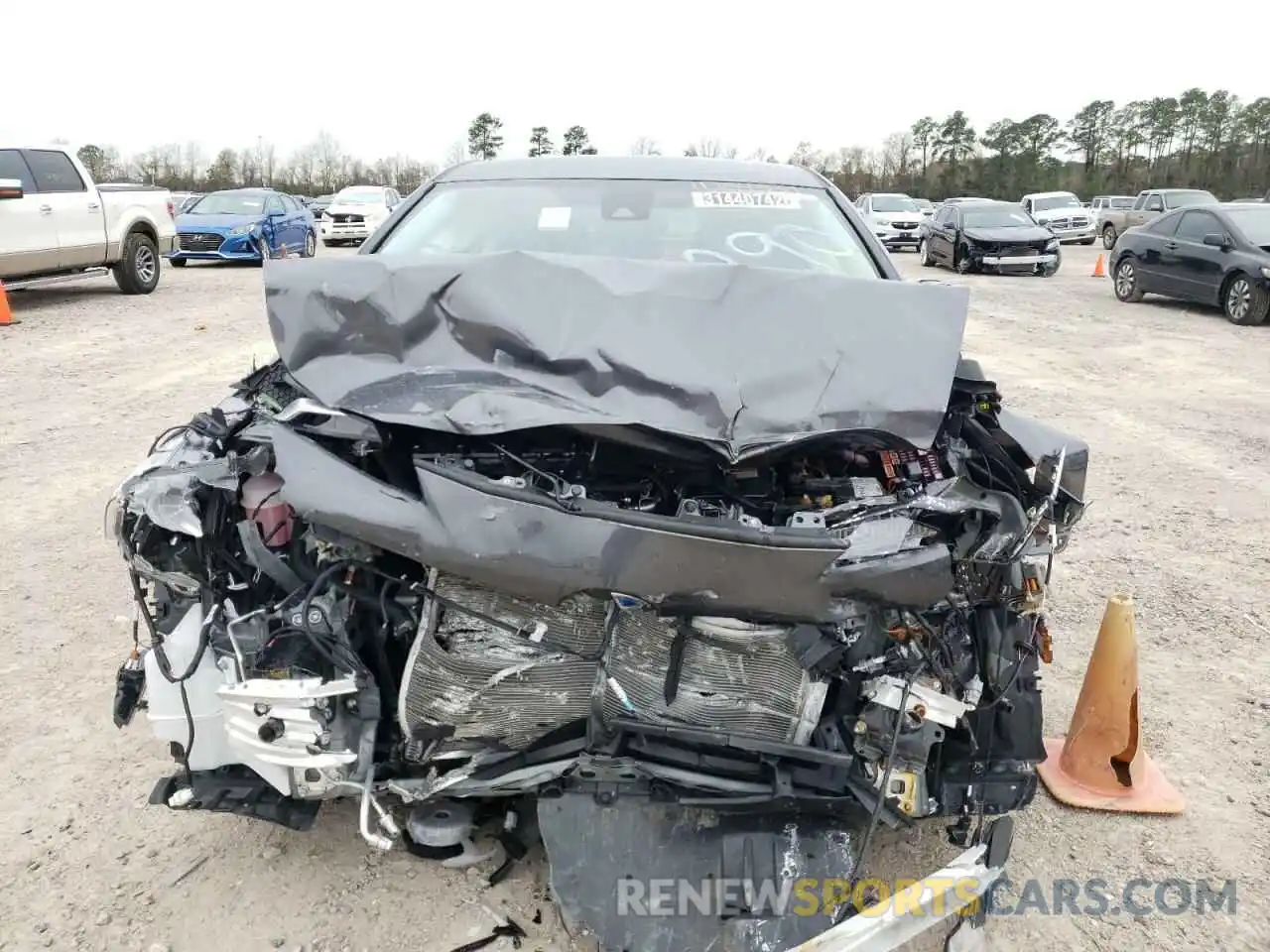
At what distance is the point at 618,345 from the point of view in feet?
7.73

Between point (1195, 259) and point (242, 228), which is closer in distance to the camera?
point (1195, 259)

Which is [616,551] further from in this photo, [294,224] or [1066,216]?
[1066,216]

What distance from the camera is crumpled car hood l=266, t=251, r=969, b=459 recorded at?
7.16 feet

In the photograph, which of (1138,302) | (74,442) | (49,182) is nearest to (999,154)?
(1138,302)

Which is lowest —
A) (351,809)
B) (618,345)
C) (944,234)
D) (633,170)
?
(351,809)

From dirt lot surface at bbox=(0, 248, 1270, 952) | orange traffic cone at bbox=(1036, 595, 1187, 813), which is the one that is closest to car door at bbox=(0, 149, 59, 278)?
dirt lot surface at bbox=(0, 248, 1270, 952)

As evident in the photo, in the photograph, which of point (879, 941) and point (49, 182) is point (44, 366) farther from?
point (879, 941)

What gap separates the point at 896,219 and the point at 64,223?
18501 mm

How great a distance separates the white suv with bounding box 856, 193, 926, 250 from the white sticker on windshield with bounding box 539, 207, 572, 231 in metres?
20.5

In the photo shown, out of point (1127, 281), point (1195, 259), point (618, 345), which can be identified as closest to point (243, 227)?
point (1127, 281)

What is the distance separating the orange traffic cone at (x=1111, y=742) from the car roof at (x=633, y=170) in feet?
7.06

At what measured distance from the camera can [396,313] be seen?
2.52m

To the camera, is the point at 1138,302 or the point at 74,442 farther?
the point at 1138,302

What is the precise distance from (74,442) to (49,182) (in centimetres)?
664
